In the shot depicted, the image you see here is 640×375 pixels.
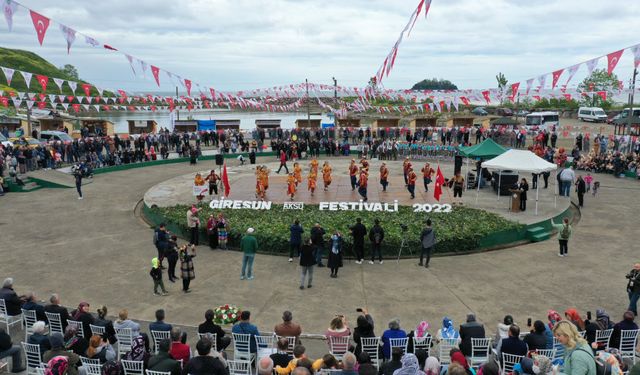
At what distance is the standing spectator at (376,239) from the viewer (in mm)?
14820

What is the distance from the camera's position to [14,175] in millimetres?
26250

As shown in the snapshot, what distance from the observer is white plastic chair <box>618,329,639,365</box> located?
8641mm

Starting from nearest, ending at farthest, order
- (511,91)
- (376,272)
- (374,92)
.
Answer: (376,272)
(511,91)
(374,92)

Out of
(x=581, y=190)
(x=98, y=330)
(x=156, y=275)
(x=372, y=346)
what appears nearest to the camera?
(x=372, y=346)

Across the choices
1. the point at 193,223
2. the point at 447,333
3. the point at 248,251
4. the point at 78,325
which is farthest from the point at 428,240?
the point at 78,325

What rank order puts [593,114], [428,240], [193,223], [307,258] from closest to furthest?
1. [307,258]
2. [428,240]
3. [193,223]
4. [593,114]

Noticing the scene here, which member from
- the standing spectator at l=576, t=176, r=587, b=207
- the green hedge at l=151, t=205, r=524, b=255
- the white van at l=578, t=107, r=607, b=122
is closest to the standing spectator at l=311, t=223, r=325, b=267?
the green hedge at l=151, t=205, r=524, b=255

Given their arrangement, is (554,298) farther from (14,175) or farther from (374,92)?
(374,92)

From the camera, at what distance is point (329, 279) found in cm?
1390

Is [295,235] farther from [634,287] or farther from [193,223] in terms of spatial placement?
[634,287]

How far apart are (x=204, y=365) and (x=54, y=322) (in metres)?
4.50

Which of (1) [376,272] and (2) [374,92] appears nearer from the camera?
(1) [376,272]

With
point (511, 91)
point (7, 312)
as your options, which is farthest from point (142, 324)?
point (511, 91)

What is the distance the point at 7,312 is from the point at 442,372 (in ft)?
28.9
